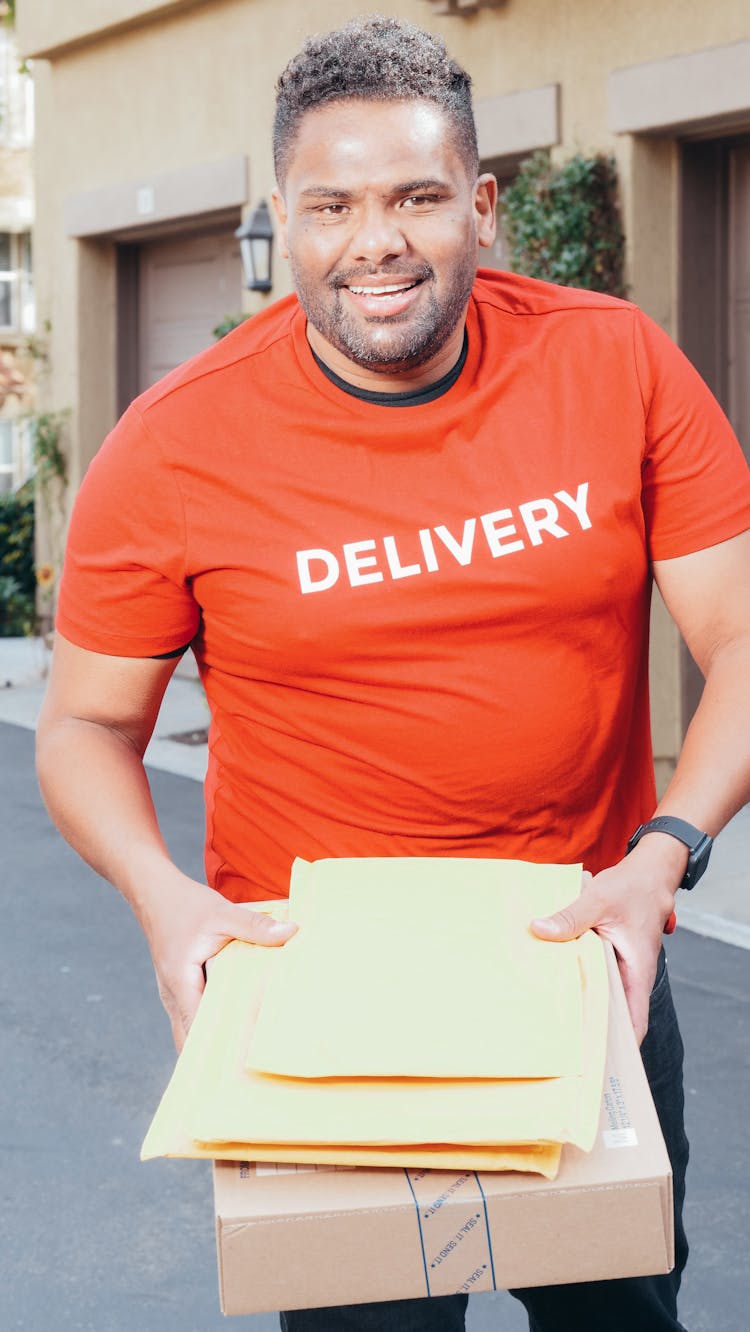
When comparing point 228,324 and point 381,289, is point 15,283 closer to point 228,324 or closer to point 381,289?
point 228,324

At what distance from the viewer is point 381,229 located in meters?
1.84

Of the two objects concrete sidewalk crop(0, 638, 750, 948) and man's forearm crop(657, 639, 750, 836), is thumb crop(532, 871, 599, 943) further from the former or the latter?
concrete sidewalk crop(0, 638, 750, 948)

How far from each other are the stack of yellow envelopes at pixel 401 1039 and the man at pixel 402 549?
0.65ft

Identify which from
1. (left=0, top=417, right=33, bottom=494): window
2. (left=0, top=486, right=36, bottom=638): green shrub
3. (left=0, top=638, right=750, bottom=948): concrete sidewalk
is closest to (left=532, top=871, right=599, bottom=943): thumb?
(left=0, top=638, right=750, bottom=948): concrete sidewalk

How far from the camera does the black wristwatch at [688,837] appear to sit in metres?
1.85

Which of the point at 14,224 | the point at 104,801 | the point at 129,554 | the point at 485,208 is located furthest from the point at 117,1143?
the point at 14,224

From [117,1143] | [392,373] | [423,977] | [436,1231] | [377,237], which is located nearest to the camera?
[436,1231]

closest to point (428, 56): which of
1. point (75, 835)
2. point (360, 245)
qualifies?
point (360, 245)

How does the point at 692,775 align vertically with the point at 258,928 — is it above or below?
above

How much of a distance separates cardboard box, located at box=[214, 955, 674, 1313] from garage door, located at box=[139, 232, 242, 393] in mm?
9847

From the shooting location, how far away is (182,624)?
200 centimetres

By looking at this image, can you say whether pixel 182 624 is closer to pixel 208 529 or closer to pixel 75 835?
pixel 208 529

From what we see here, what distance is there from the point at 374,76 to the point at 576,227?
5891 mm

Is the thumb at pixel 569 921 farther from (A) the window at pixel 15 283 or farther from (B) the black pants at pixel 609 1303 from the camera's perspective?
(A) the window at pixel 15 283
